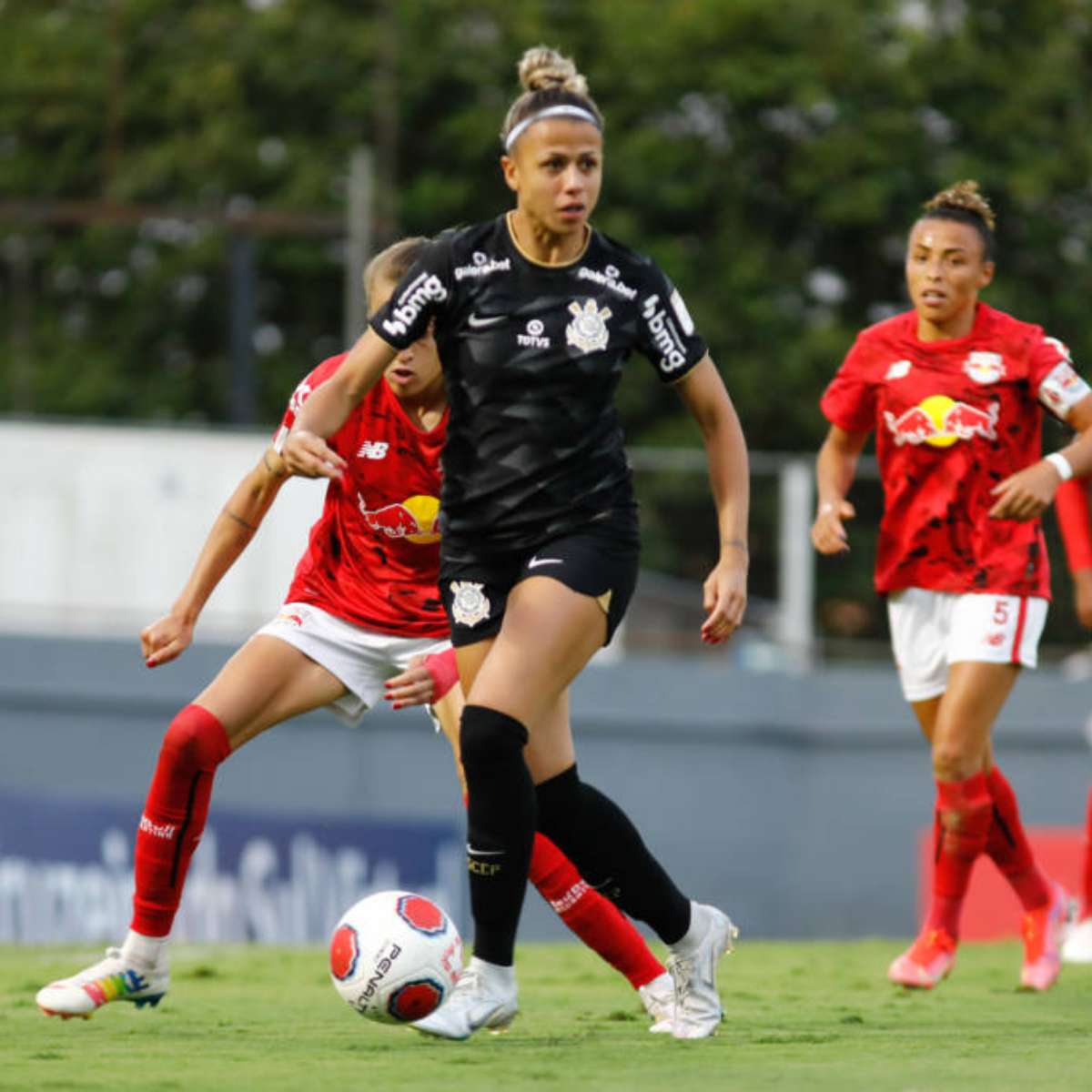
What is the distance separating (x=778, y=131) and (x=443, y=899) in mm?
21056

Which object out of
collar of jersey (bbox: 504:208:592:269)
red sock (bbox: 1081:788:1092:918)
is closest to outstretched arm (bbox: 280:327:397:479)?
collar of jersey (bbox: 504:208:592:269)

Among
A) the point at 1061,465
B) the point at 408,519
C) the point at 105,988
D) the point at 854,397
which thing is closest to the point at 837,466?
the point at 854,397

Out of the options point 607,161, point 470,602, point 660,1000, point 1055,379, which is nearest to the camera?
point 470,602

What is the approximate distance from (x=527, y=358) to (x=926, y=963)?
314 centimetres

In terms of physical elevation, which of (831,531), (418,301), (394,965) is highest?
(418,301)

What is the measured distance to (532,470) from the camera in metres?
5.89

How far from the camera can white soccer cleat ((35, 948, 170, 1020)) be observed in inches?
246

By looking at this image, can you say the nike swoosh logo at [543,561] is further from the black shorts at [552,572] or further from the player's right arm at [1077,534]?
the player's right arm at [1077,534]

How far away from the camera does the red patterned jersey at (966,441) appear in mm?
7867

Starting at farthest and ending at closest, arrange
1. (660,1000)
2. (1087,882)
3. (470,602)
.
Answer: (1087,882) < (660,1000) < (470,602)

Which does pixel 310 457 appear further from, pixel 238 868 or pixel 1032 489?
pixel 238 868

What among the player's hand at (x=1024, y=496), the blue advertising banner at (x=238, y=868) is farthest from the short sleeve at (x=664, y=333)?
the blue advertising banner at (x=238, y=868)

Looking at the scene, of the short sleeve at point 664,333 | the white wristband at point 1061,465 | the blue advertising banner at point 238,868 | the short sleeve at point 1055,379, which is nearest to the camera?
the short sleeve at point 664,333

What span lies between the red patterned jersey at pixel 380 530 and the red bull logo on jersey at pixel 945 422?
1.91 m
